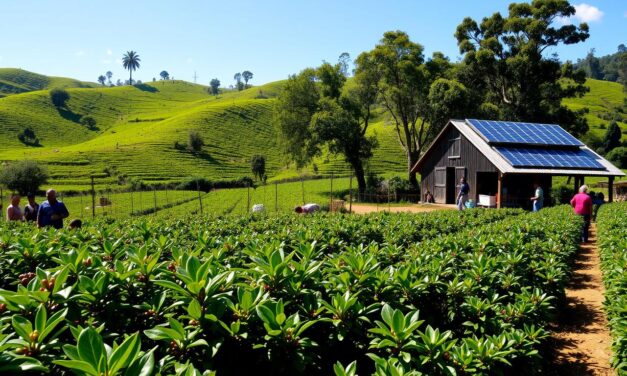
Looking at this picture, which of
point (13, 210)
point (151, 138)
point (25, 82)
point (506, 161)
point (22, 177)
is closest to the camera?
point (13, 210)

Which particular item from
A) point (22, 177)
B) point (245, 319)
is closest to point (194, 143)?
point (22, 177)

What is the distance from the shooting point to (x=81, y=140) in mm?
88375

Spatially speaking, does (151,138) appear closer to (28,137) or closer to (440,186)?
(28,137)

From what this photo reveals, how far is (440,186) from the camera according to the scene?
92.0 ft

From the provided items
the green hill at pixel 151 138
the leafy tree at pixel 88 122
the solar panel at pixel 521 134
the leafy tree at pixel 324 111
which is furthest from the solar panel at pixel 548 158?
the leafy tree at pixel 88 122

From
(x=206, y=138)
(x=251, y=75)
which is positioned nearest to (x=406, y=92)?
(x=206, y=138)

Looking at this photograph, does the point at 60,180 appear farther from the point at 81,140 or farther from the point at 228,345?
the point at 228,345

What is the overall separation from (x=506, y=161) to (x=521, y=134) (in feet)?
14.5

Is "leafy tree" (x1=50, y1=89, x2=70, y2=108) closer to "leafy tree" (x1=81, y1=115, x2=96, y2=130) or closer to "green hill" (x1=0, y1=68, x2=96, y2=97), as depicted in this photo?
"leafy tree" (x1=81, y1=115, x2=96, y2=130)

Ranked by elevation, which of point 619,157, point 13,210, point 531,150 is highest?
point 619,157

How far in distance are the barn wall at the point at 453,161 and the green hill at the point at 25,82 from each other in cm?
14457

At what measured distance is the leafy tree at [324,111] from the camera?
120ft

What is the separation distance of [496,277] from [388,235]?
3516 millimetres

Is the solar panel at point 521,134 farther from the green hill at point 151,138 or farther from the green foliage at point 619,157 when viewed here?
the green foliage at point 619,157
